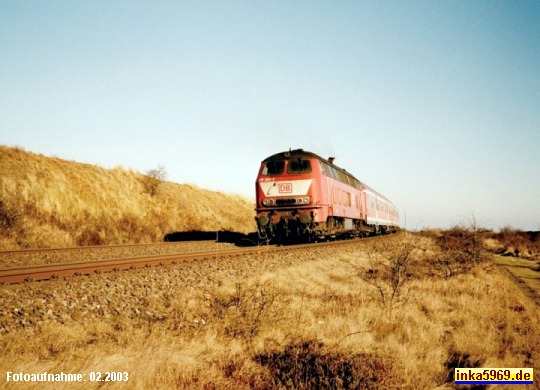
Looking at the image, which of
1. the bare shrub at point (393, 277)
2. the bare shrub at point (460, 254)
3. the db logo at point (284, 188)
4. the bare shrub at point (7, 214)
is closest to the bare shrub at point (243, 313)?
the bare shrub at point (393, 277)

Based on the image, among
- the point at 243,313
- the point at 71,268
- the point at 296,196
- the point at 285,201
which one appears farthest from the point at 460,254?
the point at 71,268

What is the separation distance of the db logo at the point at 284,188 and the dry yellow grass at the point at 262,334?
23.5 ft

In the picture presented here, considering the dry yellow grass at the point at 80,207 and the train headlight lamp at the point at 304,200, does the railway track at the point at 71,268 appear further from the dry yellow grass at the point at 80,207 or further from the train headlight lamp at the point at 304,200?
the dry yellow grass at the point at 80,207

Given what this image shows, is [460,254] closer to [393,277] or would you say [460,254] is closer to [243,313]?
[393,277]

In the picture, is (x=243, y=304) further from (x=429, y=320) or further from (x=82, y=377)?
(x=429, y=320)

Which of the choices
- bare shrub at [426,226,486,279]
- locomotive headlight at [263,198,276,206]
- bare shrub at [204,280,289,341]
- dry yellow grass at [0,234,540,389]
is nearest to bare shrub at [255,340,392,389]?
dry yellow grass at [0,234,540,389]

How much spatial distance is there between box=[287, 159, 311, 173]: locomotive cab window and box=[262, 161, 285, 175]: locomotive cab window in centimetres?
36

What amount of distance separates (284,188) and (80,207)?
10585 millimetres

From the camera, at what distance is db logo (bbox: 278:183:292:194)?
14.5 m

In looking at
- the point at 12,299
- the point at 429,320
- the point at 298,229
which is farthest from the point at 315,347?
the point at 298,229

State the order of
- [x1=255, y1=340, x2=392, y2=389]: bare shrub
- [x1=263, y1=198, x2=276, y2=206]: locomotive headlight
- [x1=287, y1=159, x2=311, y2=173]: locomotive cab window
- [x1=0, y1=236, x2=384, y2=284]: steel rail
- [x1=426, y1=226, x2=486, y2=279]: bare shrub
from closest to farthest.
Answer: [x1=255, y1=340, x2=392, y2=389]: bare shrub → [x1=0, y1=236, x2=384, y2=284]: steel rail → [x1=426, y1=226, x2=486, y2=279]: bare shrub → [x1=263, y1=198, x2=276, y2=206]: locomotive headlight → [x1=287, y1=159, x2=311, y2=173]: locomotive cab window

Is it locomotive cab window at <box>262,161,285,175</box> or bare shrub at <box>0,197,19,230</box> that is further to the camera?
locomotive cab window at <box>262,161,285,175</box>

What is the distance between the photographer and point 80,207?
1744 centimetres

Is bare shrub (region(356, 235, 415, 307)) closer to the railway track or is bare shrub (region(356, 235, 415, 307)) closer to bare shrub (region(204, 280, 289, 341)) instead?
bare shrub (region(204, 280, 289, 341))
